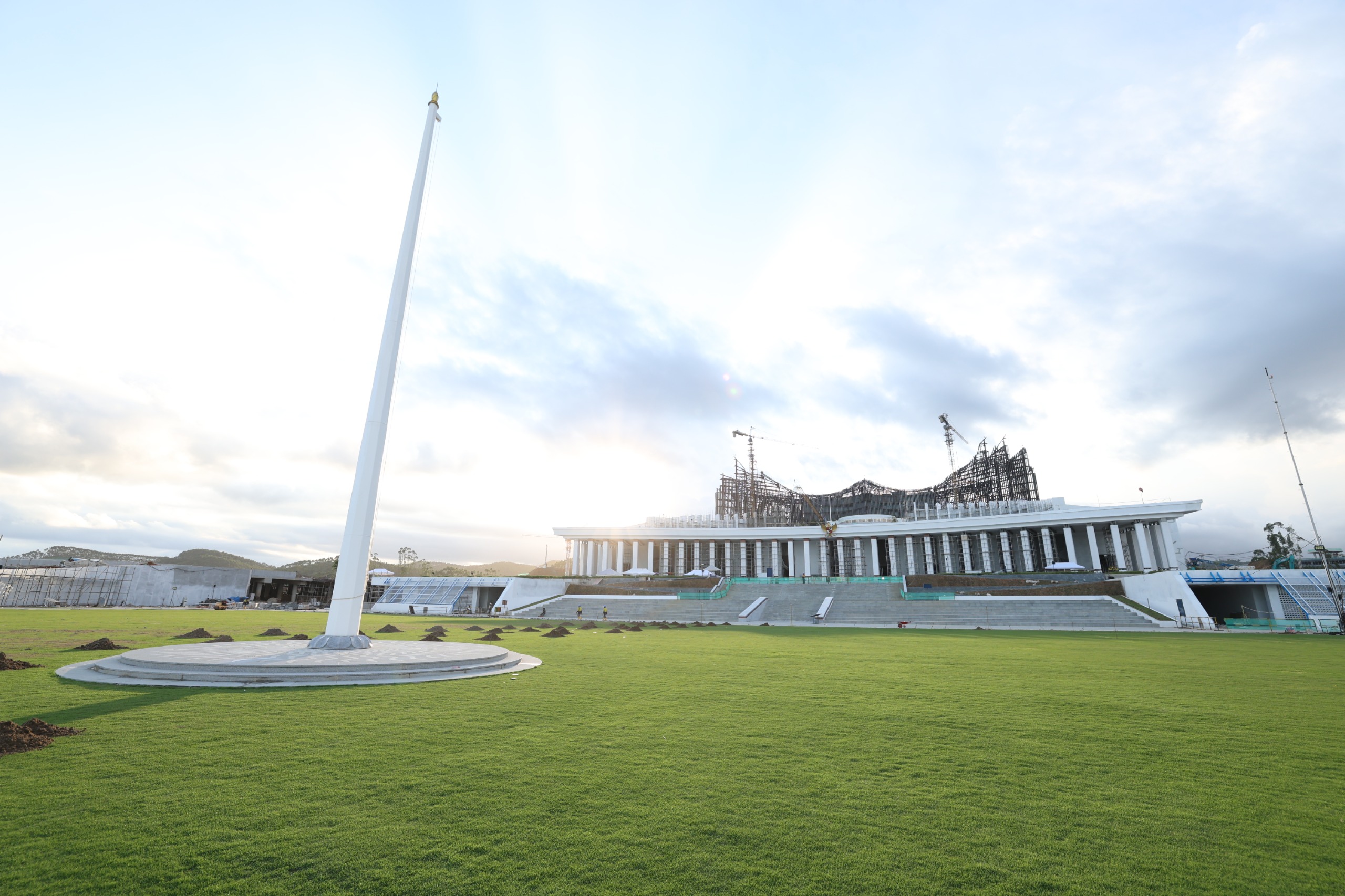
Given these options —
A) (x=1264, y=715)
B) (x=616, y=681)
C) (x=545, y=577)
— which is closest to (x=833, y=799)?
(x=616, y=681)

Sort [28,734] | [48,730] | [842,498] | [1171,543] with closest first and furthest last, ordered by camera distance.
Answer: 1. [28,734]
2. [48,730]
3. [1171,543]
4. [842,498]

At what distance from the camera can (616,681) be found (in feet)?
44.8

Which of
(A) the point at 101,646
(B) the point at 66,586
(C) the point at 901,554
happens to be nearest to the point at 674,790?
(A) the point at 101,646

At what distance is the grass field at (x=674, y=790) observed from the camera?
14.9 feet

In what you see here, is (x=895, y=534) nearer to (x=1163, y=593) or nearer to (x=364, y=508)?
(x=1163, y=593)

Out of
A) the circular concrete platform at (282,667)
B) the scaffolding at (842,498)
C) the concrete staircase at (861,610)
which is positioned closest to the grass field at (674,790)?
the circular concrete platform at (282,667)

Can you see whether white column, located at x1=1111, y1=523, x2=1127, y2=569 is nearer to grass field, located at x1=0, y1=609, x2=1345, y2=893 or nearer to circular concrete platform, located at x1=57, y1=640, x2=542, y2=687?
grass field, located at x1=0, y1=609, x2=1345, y2=893

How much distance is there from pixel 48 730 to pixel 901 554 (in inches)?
3422

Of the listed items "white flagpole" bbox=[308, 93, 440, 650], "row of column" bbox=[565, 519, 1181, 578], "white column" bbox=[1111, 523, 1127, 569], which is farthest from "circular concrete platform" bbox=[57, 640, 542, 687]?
"white column" bbox=[1111, 523, 1127, 569]

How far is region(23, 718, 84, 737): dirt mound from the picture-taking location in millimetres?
7859

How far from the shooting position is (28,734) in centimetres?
760

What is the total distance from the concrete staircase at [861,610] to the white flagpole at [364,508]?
102 ft

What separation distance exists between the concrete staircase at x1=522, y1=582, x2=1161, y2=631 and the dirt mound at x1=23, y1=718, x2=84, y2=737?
1491 inches

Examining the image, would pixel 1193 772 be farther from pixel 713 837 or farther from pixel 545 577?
pixel 545 577
